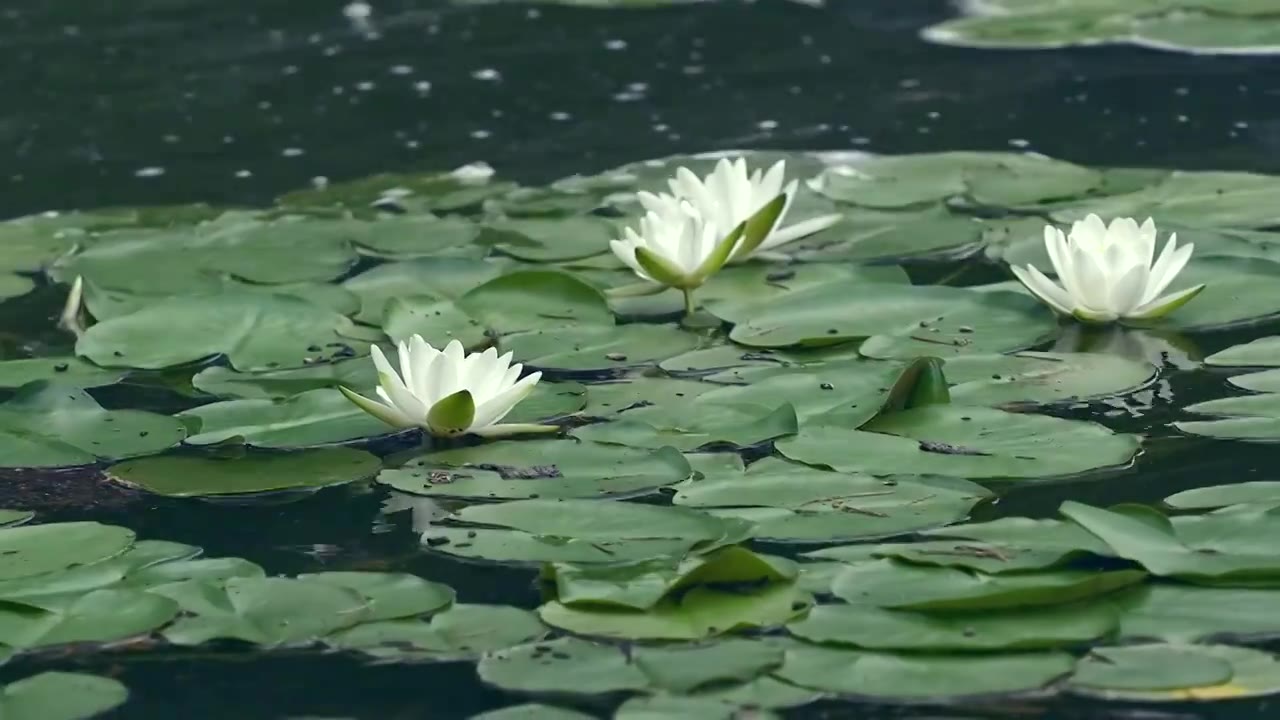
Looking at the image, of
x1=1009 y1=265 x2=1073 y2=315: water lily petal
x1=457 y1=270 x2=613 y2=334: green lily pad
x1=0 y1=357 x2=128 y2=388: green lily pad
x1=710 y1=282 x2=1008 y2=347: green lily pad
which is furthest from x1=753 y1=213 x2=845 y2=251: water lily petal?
x1=0 y1=357 x2=128 y2=388: green lily pad

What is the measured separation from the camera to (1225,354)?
274 centimetres

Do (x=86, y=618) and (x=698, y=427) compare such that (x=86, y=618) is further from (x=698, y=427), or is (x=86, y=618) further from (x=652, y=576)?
(x=698, y=427)

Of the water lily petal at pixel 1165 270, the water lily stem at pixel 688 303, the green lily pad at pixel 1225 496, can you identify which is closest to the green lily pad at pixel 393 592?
the green lily pad at pixel 1225 496

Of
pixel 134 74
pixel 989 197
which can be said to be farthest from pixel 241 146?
pixel 989 197

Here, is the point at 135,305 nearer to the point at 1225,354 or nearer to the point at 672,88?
the point at 1225,354

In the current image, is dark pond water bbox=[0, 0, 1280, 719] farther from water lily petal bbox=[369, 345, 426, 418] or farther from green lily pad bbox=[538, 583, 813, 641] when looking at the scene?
water lily petal bbox=[369, 345, 426, 418]

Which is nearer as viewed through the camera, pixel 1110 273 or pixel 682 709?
pixel 682 709

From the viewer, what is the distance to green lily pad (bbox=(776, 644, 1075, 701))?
1.75m

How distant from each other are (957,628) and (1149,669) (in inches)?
7.6

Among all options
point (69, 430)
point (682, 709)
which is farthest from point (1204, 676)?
point (69, 430)

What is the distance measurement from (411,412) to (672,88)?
2.88 meters

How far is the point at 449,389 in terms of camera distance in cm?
255

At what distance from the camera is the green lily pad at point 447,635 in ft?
6.29

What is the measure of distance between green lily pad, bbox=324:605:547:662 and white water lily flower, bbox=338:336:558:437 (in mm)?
568
